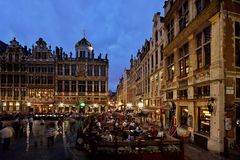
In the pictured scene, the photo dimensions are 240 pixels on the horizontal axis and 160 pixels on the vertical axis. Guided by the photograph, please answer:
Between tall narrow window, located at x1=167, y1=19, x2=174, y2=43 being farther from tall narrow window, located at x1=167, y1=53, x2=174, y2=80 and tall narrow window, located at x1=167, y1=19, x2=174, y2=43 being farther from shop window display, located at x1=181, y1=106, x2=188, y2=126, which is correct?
shop window display, located at x1=181, y1=106, x2=188, y2=126

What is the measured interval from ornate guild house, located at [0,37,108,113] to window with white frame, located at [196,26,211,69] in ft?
158

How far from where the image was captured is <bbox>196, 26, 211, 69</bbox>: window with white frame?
17112 millimetres

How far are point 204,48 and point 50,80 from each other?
52.5 meters

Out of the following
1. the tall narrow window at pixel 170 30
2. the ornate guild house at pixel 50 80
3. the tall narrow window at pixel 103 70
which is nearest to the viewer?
the tall narrow window at pixel 170 30

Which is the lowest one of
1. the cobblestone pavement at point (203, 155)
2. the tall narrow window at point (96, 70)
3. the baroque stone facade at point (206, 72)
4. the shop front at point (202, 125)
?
the cobblestone pavement at point (203, 155)

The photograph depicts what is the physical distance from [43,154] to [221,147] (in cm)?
1110

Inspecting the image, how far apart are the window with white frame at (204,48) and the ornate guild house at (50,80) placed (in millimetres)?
48289

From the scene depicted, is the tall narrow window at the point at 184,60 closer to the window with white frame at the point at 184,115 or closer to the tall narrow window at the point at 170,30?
the window with white frame at the point at 184,115

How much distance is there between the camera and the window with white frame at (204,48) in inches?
674

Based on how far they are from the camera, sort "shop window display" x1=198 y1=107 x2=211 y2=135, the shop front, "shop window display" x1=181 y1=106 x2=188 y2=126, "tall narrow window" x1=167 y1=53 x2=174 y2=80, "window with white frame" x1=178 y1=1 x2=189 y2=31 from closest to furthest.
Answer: the shop front < "shop window display" x1=198 y1=107 x2=211 y2=135 < "shop window display" x1=181 y1=106 x2=188 y2=126 < "window with white frame" x1=178 y1=1 x2=189 y2=31 < "tall narrow window" x1=167 y1=53 x2=174 y2=80

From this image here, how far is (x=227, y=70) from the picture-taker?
15164 mm

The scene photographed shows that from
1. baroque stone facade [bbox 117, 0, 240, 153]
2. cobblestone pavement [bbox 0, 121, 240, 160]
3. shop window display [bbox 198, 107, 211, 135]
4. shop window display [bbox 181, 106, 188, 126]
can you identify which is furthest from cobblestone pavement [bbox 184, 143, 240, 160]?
shop window display [bbox 181, 106, 188, 126]

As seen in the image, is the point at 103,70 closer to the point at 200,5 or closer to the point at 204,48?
the point at 200,5

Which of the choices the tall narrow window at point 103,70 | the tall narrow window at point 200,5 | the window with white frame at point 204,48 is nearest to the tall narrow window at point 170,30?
the tall narrow window at point 200,5
